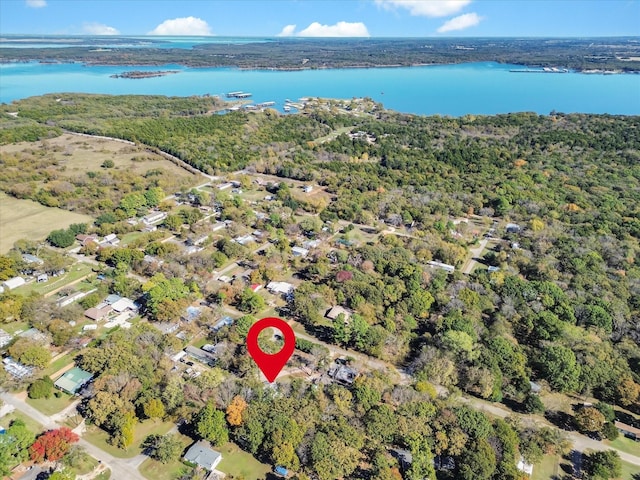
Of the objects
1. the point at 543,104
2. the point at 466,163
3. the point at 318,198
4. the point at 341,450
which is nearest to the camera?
the point at 341,450

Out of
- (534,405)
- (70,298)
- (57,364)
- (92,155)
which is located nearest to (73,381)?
(57,364)

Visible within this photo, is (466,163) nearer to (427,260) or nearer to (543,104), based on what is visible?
(427,260)

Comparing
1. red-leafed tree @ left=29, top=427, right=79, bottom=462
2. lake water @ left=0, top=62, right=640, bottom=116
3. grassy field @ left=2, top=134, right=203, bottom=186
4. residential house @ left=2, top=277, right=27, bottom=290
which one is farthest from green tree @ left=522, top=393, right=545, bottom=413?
lake water @ left=0, top=62, right=640, bottom=116

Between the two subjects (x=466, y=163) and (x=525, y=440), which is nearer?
(x=525, y=440)

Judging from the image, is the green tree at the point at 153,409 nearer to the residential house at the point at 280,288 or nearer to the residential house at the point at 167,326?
the residential house at the point at 167,326

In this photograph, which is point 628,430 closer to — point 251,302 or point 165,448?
point 251,302

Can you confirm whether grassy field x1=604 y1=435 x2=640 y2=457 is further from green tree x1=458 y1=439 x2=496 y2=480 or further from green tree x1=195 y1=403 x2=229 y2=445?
green tree x1=195 y1=403 x2=229 y2=445

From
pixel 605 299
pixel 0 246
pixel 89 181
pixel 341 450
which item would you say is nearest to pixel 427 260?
pixel 605 299
